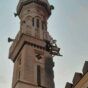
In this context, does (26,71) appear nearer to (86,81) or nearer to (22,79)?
(22,79)

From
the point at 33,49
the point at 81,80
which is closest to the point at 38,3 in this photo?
the point at 33,49

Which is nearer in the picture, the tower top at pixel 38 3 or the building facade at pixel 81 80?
the building facade at pixel 81 80

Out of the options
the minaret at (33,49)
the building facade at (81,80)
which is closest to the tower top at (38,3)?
the minaret at (33,49)

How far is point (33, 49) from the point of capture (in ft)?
169

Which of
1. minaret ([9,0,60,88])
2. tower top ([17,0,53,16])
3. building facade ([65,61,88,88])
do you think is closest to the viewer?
building facade ([65,61,88,88])

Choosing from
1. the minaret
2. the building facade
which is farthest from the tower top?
the building facade

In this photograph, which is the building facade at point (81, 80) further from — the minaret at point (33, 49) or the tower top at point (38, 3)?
the tower top at point (38, 3)

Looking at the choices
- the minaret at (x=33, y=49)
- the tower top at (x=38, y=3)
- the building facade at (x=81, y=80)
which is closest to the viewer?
the building facade at (x=81, y=80)

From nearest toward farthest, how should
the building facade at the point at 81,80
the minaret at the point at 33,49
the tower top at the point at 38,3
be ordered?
the building facade at the point at 81,80
the minaret at the point at 33,49
the tower top at the point at 38,3

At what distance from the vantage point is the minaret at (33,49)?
157ft

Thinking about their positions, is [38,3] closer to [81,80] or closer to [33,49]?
[33,49]

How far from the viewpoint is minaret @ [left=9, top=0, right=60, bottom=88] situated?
48.0 meters

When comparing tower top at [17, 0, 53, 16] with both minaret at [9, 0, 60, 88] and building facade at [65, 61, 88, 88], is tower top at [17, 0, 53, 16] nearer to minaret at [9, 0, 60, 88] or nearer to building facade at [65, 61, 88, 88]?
minaret at [9, 0, 60, 88]

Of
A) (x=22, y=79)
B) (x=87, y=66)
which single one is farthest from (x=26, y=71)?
(x=87, y=66)
